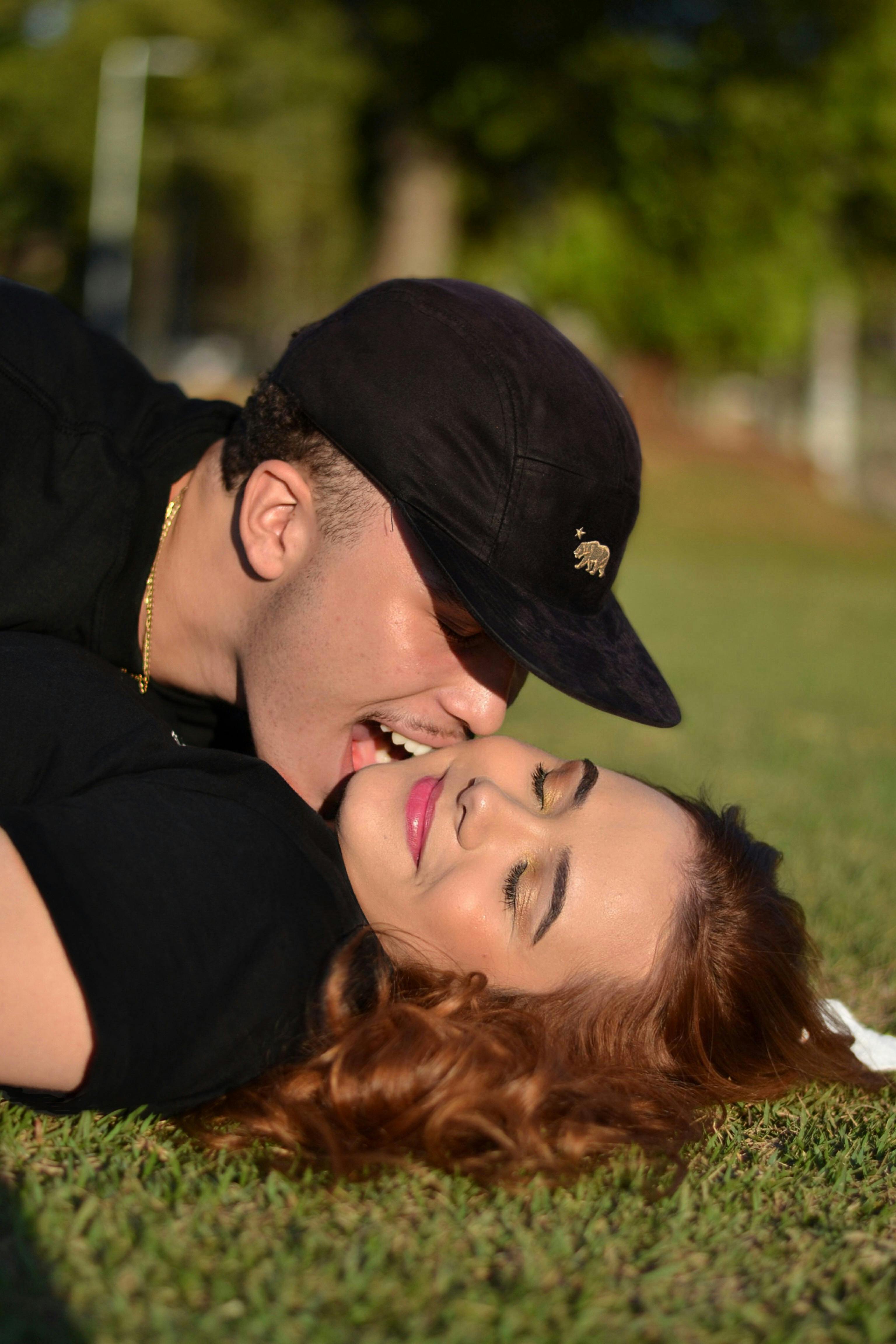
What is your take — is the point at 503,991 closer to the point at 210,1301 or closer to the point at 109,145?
the point at 210,1301

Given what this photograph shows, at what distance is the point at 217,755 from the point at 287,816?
20 centimetres

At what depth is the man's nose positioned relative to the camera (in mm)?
3193

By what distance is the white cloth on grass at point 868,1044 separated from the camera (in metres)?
3.09

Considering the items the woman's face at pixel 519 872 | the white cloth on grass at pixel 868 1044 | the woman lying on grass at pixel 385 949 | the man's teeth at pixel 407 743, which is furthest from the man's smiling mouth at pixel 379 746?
the white cloth on grass at pixel 868 1044

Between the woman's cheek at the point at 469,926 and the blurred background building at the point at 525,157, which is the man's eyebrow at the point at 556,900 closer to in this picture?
the woman's cheek at the point at 469,926

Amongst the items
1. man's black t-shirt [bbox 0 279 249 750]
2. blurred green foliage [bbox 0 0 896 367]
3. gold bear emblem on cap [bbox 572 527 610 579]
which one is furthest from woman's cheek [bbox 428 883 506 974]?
blurred green foliage [bbox 0 0 896 367]

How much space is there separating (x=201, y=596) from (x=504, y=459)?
0.94 metres

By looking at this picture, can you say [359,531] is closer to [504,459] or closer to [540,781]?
[504,459]

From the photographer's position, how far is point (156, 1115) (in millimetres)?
2441

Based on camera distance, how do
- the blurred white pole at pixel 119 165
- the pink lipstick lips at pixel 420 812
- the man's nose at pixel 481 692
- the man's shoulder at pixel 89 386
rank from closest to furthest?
the pink lipstick lips at pixel 420 812, the man's nose at pixel 481 692, the man's shoulder at pixel 89 386, the blurred white pole at pixel 119 165

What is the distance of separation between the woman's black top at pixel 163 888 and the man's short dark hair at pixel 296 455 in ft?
2.36

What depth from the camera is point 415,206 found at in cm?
2303

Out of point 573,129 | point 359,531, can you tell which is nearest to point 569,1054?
point 359,531

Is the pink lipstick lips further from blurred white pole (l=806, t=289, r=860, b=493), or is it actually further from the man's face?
blurred white pole (l=806, t=289, r=860, b=493)
